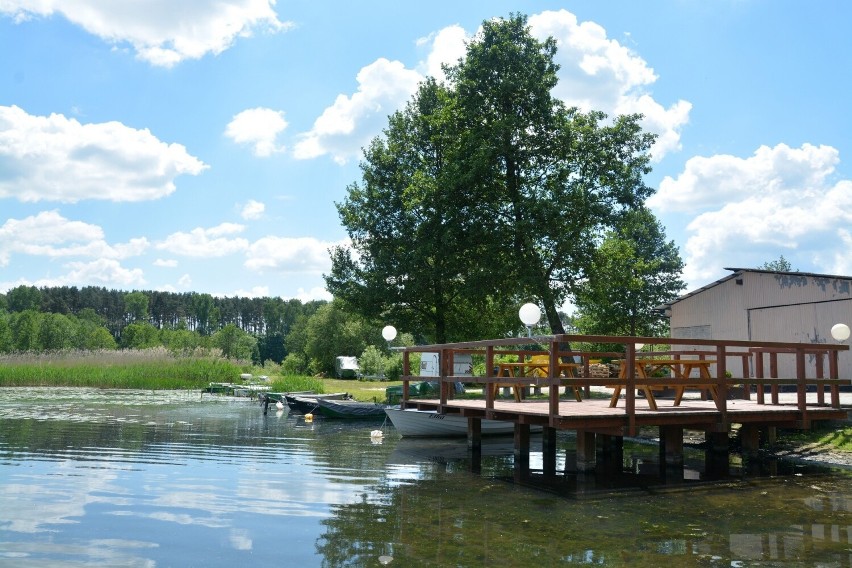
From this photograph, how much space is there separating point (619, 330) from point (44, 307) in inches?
4941

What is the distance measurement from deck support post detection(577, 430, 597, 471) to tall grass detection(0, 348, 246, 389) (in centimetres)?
3312

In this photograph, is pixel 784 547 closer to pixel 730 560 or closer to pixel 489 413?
pixel 730 560

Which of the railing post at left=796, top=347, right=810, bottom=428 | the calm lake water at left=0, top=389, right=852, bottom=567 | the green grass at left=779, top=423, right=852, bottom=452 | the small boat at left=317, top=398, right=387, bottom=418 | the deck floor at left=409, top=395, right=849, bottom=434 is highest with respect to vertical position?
the railing post at left=796, top=347, right=810, bottom=428

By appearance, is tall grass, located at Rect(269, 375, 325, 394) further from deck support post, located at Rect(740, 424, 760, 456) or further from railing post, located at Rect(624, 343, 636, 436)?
railing post, located at Rect(624, 343, 636, 436)

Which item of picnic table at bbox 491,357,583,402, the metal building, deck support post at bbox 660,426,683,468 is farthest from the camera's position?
the metal building

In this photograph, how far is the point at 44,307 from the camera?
443 feet

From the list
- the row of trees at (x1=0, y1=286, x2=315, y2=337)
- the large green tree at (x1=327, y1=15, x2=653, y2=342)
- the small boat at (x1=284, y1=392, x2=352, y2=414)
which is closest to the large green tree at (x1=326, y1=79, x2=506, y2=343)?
the large green tree at (x1=327, y1=15, x2=653, y2=342)

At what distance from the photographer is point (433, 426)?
19344 millimetres

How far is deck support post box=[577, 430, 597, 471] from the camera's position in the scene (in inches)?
508

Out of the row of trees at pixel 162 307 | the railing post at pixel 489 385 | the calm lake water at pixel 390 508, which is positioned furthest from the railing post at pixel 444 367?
the row of trees at pixel 162 307

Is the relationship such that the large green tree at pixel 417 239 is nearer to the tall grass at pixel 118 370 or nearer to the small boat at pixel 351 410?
the small boat at pixel 351 410

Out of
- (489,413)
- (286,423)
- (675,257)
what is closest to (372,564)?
(489,413)

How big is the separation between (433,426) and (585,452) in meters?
7.00

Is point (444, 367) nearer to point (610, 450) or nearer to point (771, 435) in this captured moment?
point (610, 450)
